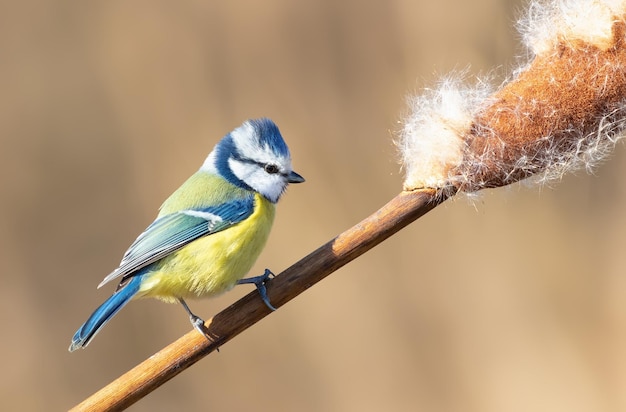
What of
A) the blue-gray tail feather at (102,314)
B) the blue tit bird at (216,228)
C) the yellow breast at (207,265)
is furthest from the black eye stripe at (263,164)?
the blue-gray tail feather at (102,314)

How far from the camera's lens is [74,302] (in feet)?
6.33

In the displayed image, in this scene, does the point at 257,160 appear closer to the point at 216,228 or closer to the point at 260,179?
the point at 260,179

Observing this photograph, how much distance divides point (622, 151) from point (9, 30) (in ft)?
5.55

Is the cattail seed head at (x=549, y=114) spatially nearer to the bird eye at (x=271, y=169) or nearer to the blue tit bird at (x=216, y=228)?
the blue tit bird at (x=216, y=228)

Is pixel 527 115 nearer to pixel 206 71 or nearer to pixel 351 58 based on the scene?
pixel 351 58

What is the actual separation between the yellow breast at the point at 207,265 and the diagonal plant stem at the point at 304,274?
425mm

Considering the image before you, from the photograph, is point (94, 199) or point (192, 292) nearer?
point (192, 292)

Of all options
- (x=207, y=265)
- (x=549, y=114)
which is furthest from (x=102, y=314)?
(x=549, y=114)

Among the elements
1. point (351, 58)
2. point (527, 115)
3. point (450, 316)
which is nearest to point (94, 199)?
point (351, 58)

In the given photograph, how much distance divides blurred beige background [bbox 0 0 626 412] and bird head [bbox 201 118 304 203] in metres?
0.37

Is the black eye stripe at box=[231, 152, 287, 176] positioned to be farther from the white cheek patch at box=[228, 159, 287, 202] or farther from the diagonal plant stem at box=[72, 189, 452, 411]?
the diagonal plant stem at box=[72, 189, 452, 411]

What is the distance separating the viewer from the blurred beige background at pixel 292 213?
192 centimetres

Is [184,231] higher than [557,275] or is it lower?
higher

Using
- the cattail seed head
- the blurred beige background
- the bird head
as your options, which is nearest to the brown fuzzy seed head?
the cattail seed head
